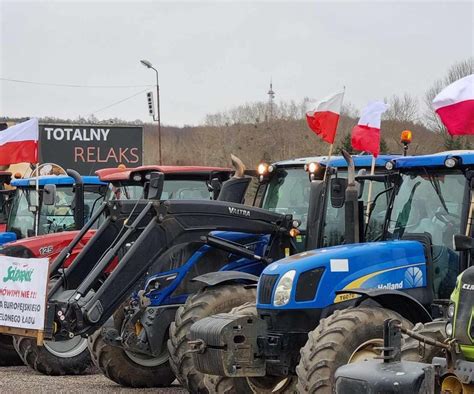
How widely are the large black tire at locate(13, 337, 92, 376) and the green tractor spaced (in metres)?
6.18

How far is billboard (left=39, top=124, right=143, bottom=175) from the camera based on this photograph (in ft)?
103

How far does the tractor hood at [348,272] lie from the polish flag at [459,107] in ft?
4.40

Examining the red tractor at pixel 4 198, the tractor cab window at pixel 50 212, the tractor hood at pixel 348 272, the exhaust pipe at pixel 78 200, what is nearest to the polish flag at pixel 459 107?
the tractor hood at pixel 348 272

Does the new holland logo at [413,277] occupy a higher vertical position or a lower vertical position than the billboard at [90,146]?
lower

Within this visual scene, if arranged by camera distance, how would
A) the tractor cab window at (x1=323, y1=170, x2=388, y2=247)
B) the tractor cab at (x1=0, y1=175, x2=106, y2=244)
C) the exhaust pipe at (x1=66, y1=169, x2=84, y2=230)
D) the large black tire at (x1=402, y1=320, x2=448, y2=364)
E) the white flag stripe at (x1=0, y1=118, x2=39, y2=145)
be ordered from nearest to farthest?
the large black tire at (x1=402, y1=320, x2=448, y2=364)
the tractor cab window at (x1=323, y1=170, x2=388, y2=247)
the exhaust pipe at (x1=66, y1=169, x2=84, y2=230)
the tractor cab at (x1=0, y1=175, x2=106, y2=244)
the white flag stripe at (x1=0, y1=118, x2=39, y2=145)

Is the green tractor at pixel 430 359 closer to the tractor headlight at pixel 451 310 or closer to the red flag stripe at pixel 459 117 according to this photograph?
the tractor headlight at pixel 451 310

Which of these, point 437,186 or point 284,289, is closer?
point 284,289

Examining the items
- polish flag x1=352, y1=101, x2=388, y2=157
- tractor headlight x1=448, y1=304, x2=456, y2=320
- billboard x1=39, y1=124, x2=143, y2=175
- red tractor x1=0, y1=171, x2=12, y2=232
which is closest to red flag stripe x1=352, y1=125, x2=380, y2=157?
polish flag x1=352, y1=101, x2=388, y2=157

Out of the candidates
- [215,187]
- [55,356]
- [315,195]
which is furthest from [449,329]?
[55,356]

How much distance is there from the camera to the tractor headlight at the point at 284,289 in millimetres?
8555

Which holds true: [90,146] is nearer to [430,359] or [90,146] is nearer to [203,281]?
[203,281]

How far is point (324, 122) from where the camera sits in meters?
12.0

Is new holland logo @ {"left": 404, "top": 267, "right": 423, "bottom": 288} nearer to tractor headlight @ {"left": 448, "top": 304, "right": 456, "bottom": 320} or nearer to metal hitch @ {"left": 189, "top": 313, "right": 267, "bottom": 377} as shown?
metal hitch @ {"left": 189, "top": 313, "right": 267, "bottom": 377}

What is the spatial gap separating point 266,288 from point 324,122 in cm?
364
